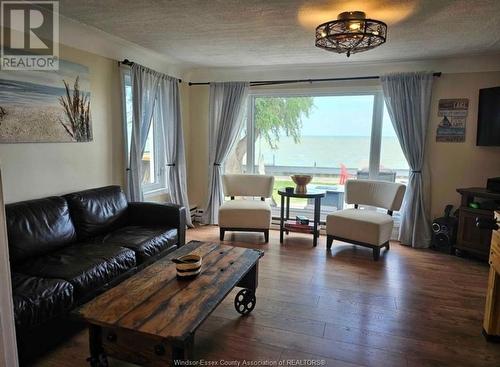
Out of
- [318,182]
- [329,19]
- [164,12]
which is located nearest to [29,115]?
[164,12]

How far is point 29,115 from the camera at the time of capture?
8.71 ft

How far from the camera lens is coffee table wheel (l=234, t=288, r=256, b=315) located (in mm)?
2459

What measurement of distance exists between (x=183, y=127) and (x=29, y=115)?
2366mm

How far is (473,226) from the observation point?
11.8 feet

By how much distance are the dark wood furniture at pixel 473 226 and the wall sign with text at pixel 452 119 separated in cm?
67

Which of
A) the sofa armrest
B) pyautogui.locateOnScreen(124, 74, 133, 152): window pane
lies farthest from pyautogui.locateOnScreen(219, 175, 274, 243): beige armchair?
pyautogui.locateOnScreen(124, 74, 133, 152): window pane

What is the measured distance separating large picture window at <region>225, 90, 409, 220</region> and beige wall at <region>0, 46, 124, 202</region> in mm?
1913

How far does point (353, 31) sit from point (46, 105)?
8.35ft

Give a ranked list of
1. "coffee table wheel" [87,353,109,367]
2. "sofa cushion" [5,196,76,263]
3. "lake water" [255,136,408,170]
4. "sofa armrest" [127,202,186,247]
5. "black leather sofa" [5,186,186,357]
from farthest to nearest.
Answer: "lake water" [255,136,408,170], "sofa armrest" [127,202,186,247], "sofa cushion" [5,196,76,263], "black leather sofa" [5,186,186,357], "coffee table wheel" [87,353,109,367]

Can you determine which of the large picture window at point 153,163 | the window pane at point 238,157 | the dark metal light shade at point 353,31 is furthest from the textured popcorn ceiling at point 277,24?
the window pane at point 238,157

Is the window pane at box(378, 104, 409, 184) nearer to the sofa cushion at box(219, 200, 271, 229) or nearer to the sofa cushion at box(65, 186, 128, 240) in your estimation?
the sofa cushion at box(219, 200, 271, 229)

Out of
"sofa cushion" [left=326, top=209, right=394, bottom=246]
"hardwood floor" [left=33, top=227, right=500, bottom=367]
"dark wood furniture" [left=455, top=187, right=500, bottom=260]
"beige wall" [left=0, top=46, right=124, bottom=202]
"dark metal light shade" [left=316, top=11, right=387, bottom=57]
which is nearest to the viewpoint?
"hardwood floor" [left=33, top=227, right=500, bottom=367]

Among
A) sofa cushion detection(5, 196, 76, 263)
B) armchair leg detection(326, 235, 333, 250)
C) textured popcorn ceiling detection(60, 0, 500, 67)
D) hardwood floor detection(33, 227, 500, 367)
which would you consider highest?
textured popcorn ceiling detection(60, 0, 500, 67)

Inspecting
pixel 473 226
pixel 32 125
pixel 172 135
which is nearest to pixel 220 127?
pixel 172 135
